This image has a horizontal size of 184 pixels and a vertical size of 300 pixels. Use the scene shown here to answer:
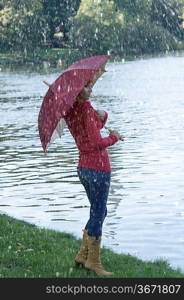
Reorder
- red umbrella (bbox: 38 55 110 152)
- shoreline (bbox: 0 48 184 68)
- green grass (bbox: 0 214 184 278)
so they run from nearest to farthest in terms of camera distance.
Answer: red umbrella (bbox: 38 55 110 152) → green grass (bbox: 0 214 184 278) → shoreline (bbox: 0 48 184 68)

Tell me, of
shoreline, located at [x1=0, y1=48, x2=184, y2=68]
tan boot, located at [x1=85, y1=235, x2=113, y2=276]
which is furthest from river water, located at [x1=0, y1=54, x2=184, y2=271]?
shoreline, located at [x1=0, y1=48, x2=184, y2=68]

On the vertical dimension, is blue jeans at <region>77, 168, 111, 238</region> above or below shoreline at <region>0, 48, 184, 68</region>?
above

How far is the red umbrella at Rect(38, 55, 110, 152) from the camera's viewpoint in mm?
7840

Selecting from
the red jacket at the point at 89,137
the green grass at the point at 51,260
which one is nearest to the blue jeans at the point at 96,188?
the red jacket at the point at 89,137

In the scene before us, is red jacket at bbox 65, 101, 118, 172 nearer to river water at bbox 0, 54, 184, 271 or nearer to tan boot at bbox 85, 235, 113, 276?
tan boot at bbox 85, 235, 113, 276

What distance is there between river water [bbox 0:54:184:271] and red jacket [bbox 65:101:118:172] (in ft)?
9.32

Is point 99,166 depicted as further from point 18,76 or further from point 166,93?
point 18,76

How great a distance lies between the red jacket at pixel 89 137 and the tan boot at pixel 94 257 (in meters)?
0.81

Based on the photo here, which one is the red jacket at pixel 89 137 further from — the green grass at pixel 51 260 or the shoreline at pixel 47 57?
the shoreline at pixel 47 57

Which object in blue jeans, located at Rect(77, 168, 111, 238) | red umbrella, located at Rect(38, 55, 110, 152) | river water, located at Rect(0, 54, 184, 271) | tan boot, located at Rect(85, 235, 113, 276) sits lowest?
river water, located at Rect(0, 54, 184, 271)

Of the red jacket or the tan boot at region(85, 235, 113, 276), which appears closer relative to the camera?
the red jacket

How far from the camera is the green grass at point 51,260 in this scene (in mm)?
8273

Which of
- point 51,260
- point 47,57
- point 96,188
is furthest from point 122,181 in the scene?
point 47,57

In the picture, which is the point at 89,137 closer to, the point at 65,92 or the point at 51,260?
the point at 65,92
